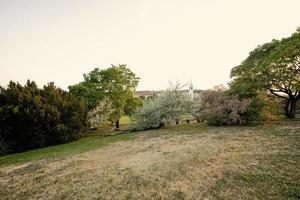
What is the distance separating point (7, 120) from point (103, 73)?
9509 millimetres

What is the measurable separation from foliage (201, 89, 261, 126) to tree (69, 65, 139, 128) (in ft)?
27.5

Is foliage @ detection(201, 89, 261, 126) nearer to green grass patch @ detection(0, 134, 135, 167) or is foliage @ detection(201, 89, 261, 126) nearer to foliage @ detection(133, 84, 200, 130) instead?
foliage @ detection(133, 84, 200, 130)

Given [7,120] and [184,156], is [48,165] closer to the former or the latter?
[184,156]

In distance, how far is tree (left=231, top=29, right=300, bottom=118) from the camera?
531 inches

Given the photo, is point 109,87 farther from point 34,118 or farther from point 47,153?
point 47,153

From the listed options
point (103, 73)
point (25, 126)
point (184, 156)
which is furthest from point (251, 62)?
point (25, 126)

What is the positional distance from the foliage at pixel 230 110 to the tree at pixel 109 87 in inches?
330

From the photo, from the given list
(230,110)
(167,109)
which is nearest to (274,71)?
(230,110)

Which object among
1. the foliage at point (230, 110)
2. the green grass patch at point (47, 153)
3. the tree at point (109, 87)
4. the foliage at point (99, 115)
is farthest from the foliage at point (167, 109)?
the green grass patch at point (47, 153)

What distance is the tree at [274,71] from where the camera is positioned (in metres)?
13.5

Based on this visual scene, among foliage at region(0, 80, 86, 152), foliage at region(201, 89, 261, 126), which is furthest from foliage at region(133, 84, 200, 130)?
foliage at region(0, 80, 86, 152)

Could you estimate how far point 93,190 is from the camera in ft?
16.3

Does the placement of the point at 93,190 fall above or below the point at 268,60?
below

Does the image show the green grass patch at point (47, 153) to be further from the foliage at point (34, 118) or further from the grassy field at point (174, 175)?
the foliage at point (34, 118)
